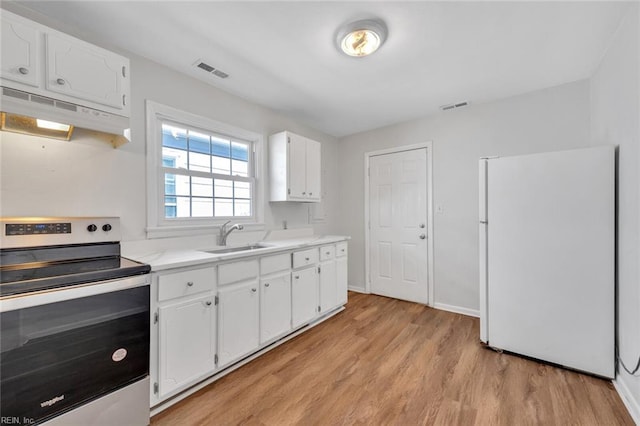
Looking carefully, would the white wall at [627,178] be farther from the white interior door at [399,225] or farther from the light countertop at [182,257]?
the light countertop at [182,257]

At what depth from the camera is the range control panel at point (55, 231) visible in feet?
4.48

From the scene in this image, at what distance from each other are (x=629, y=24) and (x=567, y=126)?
3.62 feet

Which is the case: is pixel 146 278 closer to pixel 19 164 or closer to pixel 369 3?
pixel 19 164

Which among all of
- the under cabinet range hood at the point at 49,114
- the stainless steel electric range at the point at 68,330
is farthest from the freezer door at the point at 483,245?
the under cabinet range hood at the point at 49,114

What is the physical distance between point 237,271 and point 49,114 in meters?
1.41

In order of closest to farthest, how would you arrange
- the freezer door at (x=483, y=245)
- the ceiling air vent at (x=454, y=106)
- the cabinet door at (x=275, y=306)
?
the cabinet door at (x=275, y=306), the freezer door at (x=483, y=245), the ceiling air vent at (x=454, y=106)

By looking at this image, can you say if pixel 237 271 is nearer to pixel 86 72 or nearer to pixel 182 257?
pixel 182 257

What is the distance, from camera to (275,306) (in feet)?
7.57

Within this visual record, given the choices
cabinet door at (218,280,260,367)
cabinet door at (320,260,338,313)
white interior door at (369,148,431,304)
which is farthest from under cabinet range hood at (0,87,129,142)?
white interior door at (369,148,431,304)

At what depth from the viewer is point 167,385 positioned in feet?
5.24

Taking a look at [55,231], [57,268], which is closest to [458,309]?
[57,268]

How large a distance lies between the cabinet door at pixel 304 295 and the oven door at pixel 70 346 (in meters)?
1.28

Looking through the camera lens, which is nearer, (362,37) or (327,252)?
(362,37)

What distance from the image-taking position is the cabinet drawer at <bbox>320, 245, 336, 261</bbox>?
2.90 metres
